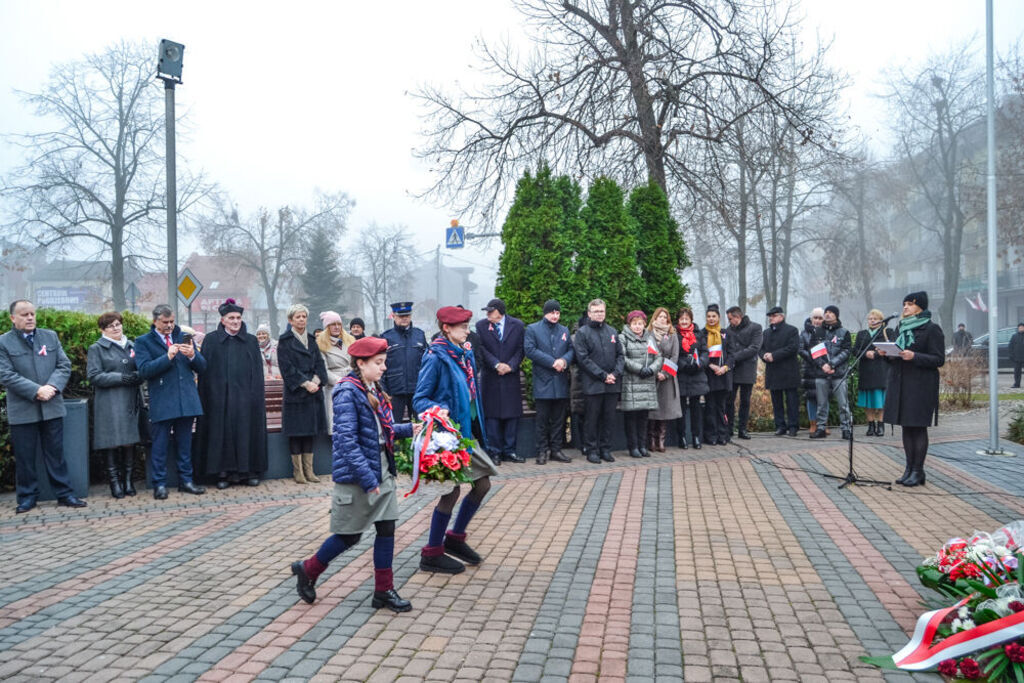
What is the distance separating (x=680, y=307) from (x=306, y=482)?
6477 mm

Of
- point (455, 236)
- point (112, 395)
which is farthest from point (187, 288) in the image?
point (112, 395)

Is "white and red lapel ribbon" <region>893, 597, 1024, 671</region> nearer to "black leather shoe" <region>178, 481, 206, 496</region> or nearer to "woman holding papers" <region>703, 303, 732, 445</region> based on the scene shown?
"black leather shoe" <region>178, 481, 206, 496</region>

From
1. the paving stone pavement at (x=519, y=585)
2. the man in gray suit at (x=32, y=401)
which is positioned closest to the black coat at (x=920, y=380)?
the paving stone pavement at (x=519, y=585)

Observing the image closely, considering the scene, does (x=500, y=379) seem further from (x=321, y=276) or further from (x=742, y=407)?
(x=321, y=276)

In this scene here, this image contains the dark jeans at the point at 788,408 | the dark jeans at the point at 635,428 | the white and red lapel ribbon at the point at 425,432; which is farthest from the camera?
the dark jeans at the point at 788,408

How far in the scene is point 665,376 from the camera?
38.5 ft

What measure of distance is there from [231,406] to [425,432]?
4.85 meters

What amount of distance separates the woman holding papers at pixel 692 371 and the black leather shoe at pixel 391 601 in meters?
7.44

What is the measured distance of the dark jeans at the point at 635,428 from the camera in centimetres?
1163

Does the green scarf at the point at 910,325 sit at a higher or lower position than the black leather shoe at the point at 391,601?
higher

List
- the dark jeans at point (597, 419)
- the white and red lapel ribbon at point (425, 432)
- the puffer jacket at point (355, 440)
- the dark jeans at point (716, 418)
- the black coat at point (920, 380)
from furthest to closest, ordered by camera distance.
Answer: the dark jeans at point (716, 418) < the dark jeans at point (597, 419) < the black coat at point (920, 380) < the white and red lapel ribbon at point (425, 432) < the puffer jacket at point (355, 440)

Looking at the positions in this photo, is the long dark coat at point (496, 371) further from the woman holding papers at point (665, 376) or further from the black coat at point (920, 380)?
the black coat at point (920, 380)

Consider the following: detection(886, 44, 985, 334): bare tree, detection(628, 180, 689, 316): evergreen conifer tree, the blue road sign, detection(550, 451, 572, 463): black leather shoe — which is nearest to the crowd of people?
detection(550, 451, 572, 463): black leather shoe

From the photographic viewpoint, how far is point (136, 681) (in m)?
4.20
